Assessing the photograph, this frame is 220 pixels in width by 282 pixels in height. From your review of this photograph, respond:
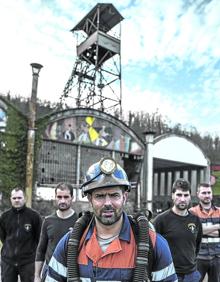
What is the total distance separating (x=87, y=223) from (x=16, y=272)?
11.9ft

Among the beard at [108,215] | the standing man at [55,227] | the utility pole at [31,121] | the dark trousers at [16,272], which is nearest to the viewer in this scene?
the beard at [108,215]

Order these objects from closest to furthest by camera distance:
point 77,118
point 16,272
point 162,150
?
1. point 16,272
2. point 77,118
3. point 162,150

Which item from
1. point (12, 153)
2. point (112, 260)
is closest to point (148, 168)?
point (12, 153)

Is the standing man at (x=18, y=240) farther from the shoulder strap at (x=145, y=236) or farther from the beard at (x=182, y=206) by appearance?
the shoulder strap at (x=145, y=236)

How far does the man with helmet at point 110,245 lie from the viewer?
7.15ft

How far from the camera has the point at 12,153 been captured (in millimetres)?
17875

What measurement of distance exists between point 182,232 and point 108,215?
2.88 meters

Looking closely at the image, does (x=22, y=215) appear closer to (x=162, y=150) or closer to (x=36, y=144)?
(x=36, y=144)

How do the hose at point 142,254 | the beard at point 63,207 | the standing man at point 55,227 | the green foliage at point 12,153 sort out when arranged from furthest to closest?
the green foliage at point 12,153, the beard at point 63,207, the standing man at point 55,227, the hose at point 142,254

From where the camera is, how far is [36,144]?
60.5ft

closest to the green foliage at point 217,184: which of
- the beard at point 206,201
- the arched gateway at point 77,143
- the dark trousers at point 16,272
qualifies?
the arched gateway at point 77,143

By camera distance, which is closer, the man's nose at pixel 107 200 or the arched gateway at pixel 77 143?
the man's nose at pixel 107 200

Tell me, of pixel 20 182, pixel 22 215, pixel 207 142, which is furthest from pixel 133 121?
pixel 22 215

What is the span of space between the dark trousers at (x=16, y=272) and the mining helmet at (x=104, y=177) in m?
3.70
